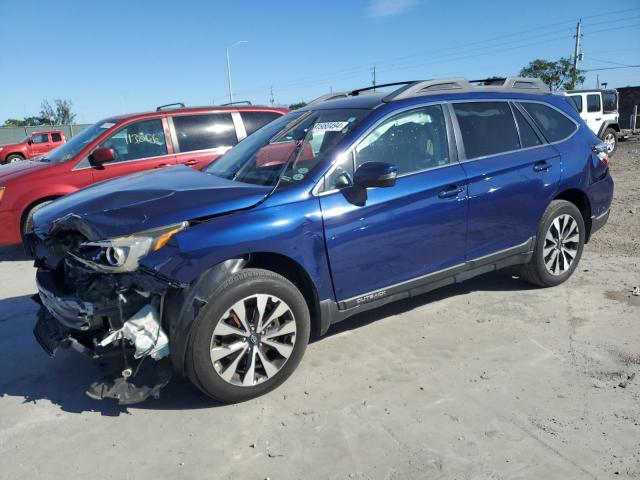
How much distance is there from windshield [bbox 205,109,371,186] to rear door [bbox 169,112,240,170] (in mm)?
3088

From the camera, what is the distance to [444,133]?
3.98 m

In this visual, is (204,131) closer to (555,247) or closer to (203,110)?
(203,110)

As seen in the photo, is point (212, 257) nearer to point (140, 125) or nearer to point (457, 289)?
point (457, 289)

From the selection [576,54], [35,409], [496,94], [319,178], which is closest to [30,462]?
[35,409]

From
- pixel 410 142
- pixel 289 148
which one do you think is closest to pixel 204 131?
pixel 289 148

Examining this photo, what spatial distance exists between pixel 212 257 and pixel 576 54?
55547mm

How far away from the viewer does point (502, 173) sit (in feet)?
13.6

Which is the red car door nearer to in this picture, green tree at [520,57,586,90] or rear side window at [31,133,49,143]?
rear side window at [31,133,49,143]

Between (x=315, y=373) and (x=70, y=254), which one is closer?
(x=70, y=254)

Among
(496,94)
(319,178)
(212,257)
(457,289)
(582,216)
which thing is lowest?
(457,289)

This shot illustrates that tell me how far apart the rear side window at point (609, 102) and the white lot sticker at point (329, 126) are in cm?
1802

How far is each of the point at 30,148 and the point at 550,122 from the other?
85.1 ft

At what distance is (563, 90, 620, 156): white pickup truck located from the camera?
1741 cm

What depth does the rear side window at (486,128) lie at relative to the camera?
410 cm
